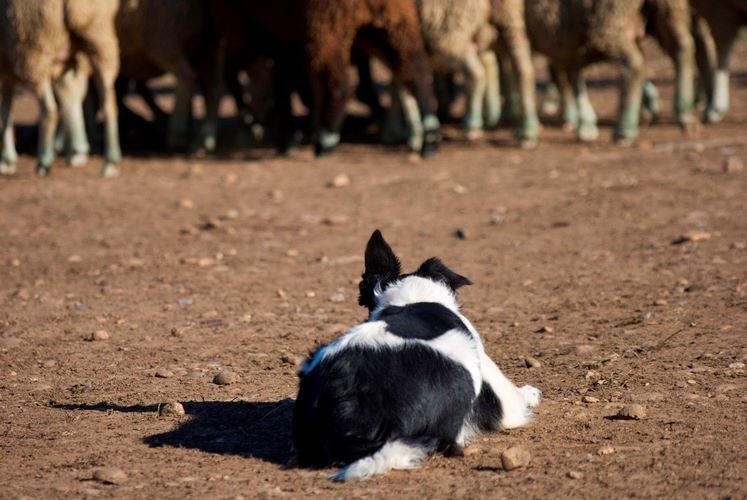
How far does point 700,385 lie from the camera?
5.84 metres

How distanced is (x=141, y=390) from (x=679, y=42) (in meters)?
9.93

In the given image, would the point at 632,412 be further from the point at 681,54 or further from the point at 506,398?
the point at 681,54

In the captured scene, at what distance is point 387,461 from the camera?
15.7 ft

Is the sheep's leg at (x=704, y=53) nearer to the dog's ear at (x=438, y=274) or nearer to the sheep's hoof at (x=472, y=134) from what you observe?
the sheep's hoof at (x=472, y=134)

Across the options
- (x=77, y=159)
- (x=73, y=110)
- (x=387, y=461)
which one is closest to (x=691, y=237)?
(x=387, y=461)

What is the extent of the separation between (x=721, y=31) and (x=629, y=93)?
5.57 feet

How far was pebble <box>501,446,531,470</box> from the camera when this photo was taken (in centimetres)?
483

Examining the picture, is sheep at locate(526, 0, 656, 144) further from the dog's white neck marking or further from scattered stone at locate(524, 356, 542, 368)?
the dog's white neck marking

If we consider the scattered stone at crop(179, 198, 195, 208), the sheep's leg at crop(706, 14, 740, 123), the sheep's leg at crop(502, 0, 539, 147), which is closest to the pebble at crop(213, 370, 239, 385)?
the scattered stone at crop(179, 198, 195, 208)

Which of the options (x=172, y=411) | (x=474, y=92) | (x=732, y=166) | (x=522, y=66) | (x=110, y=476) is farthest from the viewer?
(x=474, y=92)

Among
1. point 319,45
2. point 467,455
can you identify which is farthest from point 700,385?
point 319,45

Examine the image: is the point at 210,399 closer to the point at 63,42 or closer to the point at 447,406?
the point at 447,406

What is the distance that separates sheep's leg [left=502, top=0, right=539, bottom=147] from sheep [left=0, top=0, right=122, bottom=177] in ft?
14.0

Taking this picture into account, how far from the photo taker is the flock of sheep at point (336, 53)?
13156 millimetres
